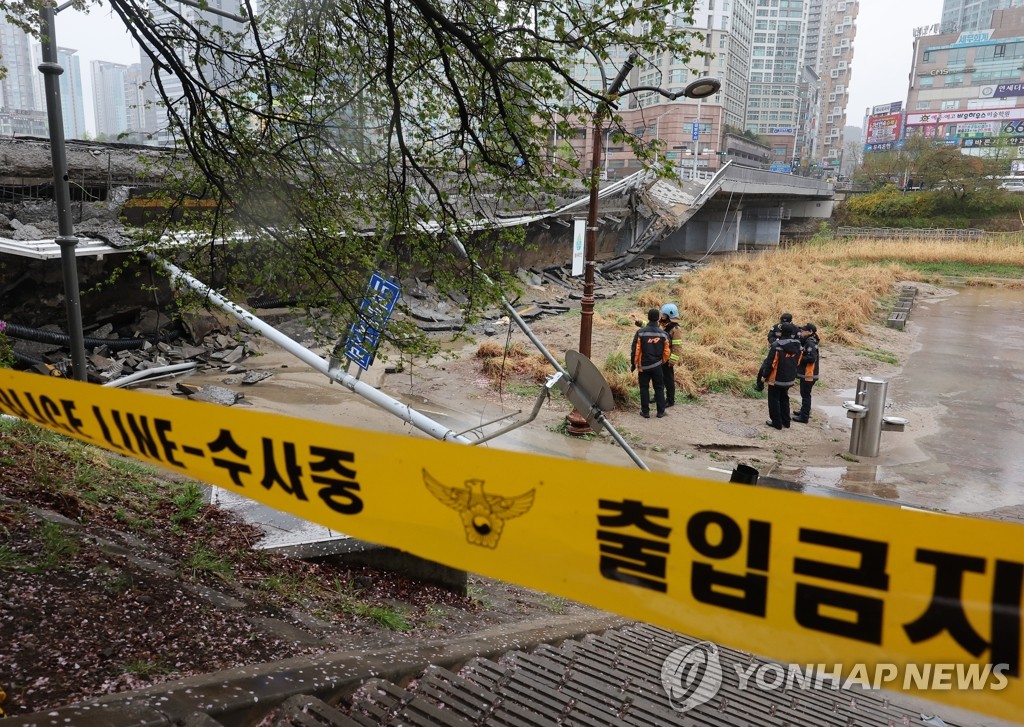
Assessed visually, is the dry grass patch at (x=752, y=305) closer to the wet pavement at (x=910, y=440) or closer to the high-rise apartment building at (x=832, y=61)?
the wet pavement at (x=910, y=440)

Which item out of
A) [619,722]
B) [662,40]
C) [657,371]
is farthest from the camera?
[657,371]

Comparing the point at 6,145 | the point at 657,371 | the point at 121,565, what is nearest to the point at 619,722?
the point at 121,565

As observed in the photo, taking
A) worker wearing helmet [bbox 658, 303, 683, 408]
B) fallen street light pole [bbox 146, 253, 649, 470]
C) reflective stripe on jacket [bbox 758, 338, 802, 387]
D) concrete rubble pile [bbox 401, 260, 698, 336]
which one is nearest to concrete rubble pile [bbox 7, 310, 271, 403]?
concrete rubble pile [bbox 401, 260, 698, 336]

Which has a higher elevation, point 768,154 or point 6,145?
point 768,154

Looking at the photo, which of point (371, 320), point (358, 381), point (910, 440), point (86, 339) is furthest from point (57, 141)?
point (910, 440)

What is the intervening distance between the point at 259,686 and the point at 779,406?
31.9 feet

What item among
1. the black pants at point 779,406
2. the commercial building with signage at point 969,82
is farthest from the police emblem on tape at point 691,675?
the commercial building with signage at point 969,82

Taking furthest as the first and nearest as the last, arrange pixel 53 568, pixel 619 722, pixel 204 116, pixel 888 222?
pixel 888 222 → pixel 204 116 → pixel 53 568 → pixel 619 722

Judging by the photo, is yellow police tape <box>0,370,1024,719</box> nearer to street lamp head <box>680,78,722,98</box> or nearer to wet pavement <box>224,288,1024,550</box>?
wet pavement <box>224,288,1024,550</box>

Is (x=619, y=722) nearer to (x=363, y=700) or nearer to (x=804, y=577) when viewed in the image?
(x=363, y=700)

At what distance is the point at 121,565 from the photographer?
432cm

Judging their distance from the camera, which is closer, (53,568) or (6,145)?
(53,568)

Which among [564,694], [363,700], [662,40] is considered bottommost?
[564,694]

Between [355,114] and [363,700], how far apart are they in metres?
4.55
